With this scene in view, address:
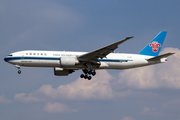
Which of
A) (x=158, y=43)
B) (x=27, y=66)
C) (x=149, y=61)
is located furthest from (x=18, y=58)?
(x=158, y=43)

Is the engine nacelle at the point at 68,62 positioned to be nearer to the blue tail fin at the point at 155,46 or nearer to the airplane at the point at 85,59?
the airplane at the point at 85,59

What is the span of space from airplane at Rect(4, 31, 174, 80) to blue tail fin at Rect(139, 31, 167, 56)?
3.67 ft

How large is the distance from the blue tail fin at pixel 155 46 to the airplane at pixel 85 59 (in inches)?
44.1

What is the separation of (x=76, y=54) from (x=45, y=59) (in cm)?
460

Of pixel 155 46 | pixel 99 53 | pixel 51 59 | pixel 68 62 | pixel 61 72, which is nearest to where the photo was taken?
pixel 99 53

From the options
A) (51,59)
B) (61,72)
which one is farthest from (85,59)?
(61,72)

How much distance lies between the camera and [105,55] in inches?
1497

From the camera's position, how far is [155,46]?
4478 centimetres

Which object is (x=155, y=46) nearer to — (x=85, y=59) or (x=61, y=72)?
(x=85, y=59)

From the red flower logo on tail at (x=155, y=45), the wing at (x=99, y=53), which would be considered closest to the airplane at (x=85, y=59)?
the wing at (x=99, y=53)

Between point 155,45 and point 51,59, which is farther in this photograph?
point 155,45

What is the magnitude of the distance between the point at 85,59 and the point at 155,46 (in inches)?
520

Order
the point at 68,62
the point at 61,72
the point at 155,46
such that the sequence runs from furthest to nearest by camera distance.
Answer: the point at 155,46 < the point at 61,72 < the point at 68,62

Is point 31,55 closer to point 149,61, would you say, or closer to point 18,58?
point 18,58
